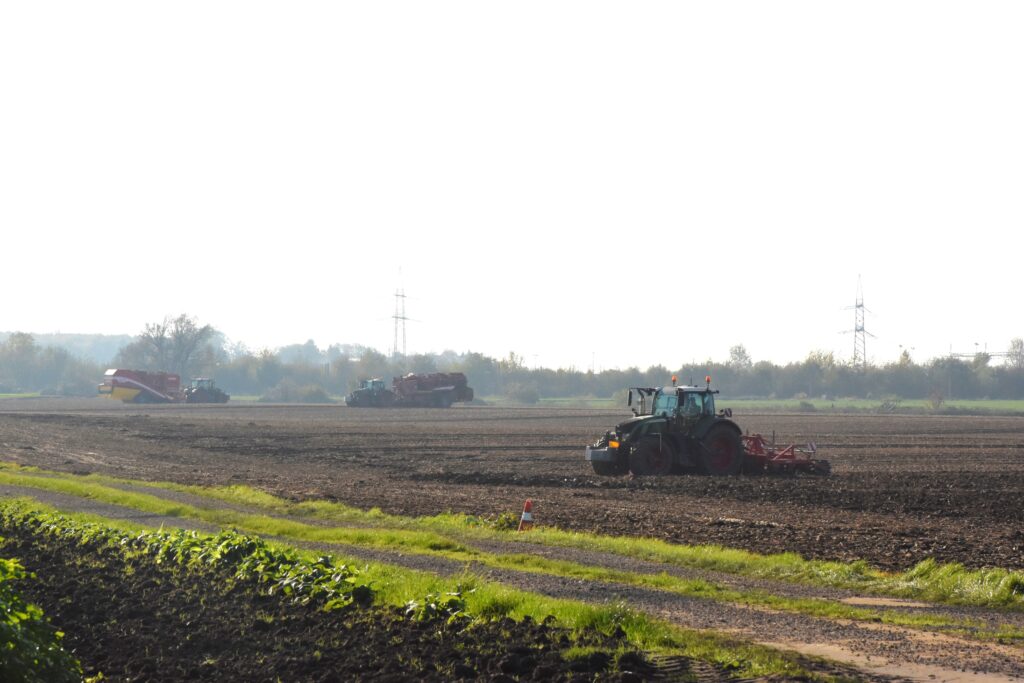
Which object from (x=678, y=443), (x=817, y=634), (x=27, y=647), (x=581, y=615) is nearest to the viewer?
(x=27, y=647)

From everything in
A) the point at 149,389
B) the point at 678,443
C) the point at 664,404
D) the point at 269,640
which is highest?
the point at 664,404

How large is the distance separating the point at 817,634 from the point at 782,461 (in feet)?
67.4

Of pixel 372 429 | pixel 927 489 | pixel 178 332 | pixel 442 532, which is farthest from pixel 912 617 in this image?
pixel 178 332

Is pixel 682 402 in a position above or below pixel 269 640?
above

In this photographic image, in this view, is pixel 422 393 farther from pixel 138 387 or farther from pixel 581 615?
pixel 581 615

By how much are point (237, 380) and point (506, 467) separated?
472ft

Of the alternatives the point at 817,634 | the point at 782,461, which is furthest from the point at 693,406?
the point at 817,634

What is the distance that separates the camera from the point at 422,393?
3686 inches

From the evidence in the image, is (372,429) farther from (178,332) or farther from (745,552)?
(178,332)

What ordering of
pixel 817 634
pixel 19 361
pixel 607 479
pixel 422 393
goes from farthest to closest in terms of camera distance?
pixel 19 361, pixel 422 393, pixel 607 479, pixel 817 634

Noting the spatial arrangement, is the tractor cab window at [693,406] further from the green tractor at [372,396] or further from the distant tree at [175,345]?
the distant tree at [175,345]

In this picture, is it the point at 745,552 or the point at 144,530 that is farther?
the point at 144,530

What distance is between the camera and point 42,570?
1727cm

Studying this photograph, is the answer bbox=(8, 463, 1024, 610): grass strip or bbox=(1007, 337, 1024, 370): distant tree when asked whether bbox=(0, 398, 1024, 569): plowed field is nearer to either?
bbox=(8, 463, 1024, 610): grass strip
